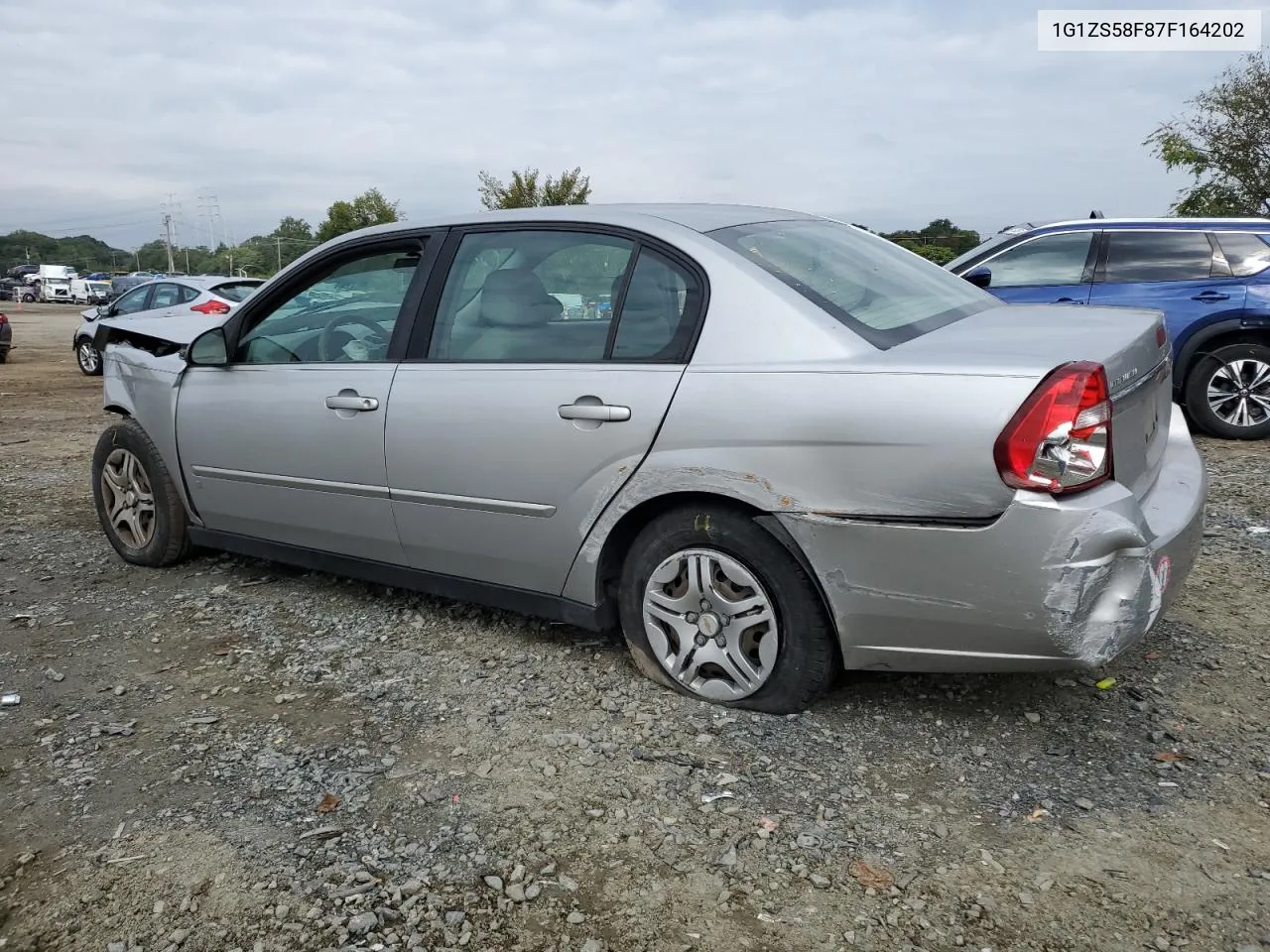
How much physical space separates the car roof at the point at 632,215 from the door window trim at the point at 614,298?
0.03 m

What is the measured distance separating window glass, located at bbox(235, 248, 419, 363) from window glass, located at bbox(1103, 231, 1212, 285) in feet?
19.5

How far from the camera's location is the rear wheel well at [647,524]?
2.81 meters

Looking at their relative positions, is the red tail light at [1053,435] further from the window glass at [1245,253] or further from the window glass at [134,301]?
the window glass at [134,301]

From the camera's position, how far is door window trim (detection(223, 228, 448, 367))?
144 inches

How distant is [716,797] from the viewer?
2.64 m

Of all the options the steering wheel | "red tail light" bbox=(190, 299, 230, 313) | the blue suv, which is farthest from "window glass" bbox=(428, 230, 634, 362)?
"red tail light" bbox=(190, 299, 230, 313)

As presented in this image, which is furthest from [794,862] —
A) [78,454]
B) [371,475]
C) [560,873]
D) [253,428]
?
[78,454]

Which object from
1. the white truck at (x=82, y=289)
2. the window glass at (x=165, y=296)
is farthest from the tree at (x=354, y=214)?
the window glass at (x=165, y=296)

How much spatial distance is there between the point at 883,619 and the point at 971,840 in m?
0.60

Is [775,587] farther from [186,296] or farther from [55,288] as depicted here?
[55,288]

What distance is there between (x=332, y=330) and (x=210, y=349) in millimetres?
655

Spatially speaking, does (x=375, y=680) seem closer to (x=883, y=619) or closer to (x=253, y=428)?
(x=253, y=428)

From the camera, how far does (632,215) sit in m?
3.34

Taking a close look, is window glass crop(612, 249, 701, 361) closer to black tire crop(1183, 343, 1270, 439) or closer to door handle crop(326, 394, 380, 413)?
door handle crop(326, 394, 380, 413)
